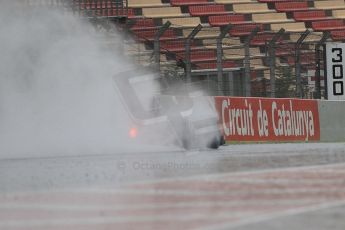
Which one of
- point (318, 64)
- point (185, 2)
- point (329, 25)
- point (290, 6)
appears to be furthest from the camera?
point (290, 6)

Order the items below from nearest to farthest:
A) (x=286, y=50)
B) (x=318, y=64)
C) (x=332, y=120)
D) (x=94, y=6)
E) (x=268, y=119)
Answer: (x=94, y=6) < (x=268, y=119) < (x=286, y=50) < (x=318, y=64) < (x=332, y=120)

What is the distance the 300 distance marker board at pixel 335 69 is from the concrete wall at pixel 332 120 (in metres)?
0.48

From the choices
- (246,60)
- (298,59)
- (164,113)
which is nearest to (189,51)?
(246,60)

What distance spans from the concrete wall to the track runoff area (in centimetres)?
1094

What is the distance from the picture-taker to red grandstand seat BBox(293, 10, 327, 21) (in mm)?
45494

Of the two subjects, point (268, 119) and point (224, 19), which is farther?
point (224, 19)

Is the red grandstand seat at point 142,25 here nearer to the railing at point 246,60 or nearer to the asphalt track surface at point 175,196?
the railing at point 246,60

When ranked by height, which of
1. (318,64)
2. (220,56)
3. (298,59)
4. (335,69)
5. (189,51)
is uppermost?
(189,51)

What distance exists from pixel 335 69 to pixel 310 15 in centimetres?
1872

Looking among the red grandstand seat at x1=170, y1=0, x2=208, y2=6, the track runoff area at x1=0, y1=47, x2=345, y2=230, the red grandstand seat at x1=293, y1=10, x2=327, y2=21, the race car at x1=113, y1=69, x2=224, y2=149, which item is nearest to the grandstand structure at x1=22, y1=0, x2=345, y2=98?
the race car at x1=113, y1=69, x2=224, y2=149

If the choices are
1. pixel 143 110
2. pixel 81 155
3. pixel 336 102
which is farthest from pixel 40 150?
pixel 336 102

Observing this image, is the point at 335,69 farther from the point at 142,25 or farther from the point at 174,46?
the point at 142,25

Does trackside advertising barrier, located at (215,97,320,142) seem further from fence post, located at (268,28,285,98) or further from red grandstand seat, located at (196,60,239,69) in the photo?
red grandstand seat, located at (196,60,239,69)

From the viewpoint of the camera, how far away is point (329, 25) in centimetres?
4500
